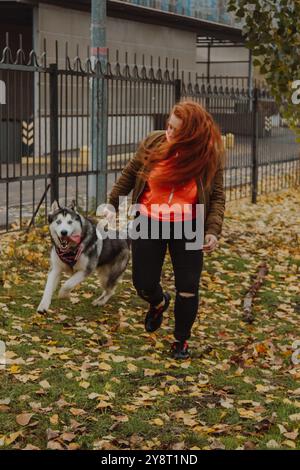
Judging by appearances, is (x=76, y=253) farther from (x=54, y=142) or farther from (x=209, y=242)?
(x=54, y=142)

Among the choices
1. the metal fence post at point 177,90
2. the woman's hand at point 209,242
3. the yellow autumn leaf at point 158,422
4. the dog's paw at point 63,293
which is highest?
the metal fence post at point 177,90

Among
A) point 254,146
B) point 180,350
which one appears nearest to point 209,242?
point 180,350

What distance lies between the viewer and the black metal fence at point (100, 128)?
32.9 feet

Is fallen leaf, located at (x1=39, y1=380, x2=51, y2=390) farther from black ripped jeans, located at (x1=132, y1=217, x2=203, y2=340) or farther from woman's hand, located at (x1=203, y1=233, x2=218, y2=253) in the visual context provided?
woman's hand, located at (x1=203, y1=233, x2=218, y2=253)

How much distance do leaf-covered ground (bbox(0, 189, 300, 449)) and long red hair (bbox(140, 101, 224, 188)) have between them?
4.99ft

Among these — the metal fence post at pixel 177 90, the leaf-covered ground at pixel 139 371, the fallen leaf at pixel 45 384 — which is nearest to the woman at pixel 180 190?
the leaf-covered ground at pixel 139 371

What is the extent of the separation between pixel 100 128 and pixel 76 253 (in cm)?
481

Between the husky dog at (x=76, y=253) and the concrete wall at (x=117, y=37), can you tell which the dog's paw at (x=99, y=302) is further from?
the concrete wall at (x=117, y=37)

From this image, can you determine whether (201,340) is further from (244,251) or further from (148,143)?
(244,251)

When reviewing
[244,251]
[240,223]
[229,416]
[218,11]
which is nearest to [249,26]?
[244,251]

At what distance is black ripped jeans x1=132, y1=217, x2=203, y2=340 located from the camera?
5.69 metres

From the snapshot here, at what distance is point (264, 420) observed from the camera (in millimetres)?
4852

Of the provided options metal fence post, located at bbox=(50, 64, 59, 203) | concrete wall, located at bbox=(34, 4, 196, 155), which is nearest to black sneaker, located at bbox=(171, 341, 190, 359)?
metal fence post, located at bbox=(50, 64, 59, 203)

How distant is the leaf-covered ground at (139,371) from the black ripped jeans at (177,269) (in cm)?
43
